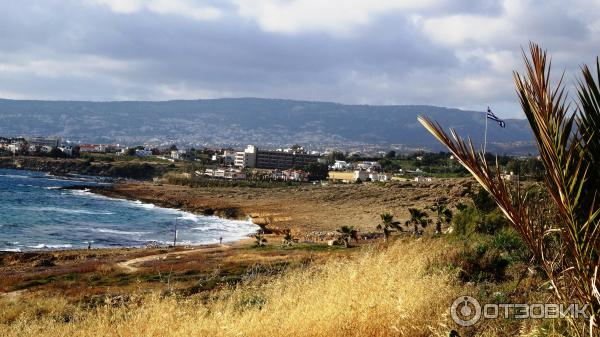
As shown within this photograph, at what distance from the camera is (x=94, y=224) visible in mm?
52625

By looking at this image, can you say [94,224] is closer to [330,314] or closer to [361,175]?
[330,314]

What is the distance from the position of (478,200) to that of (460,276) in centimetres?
1237

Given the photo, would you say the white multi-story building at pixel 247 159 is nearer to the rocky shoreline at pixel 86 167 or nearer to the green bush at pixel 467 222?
the rocky shoreline at pixel 86 167

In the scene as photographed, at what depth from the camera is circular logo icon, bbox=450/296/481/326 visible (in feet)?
19.7

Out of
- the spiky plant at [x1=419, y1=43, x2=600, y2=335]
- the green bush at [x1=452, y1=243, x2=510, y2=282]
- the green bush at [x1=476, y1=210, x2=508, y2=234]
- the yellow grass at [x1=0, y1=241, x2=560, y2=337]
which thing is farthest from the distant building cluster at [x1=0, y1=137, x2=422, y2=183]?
the spiky plant at [x1=419, y1=43, x2=600, y2=335]

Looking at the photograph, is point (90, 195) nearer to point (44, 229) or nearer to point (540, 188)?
point (44, 229)

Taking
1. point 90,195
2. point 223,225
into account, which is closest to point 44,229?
point 223,225

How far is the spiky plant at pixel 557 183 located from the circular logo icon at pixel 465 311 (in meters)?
2.85

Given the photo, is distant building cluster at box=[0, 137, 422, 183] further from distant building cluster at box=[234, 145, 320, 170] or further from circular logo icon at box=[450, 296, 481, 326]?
circular logo icon at box=[450, 296, 481, 326]

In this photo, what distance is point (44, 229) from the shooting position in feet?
158

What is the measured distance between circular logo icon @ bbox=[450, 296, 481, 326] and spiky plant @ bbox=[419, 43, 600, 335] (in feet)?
9.33

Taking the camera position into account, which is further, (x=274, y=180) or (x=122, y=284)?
(x=274, y=180)

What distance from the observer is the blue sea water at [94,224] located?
4316cm

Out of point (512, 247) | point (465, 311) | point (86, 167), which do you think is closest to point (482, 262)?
point (512, 247)
